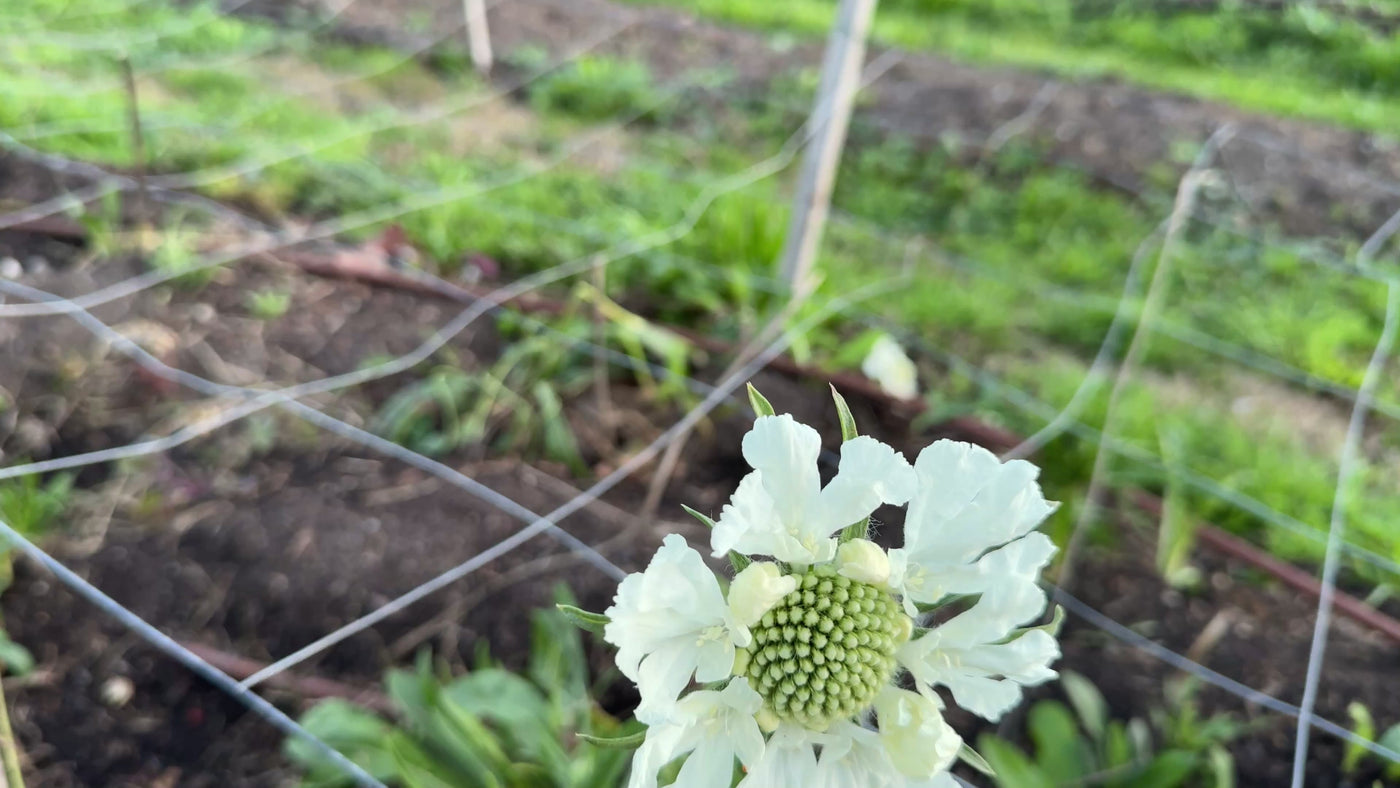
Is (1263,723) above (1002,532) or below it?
below

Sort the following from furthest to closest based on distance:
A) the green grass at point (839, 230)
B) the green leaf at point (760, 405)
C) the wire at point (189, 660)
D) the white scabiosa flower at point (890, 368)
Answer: the green grass at point (839, 230)
the white scabiosa flower at point (890, 368)
the wire at point (189, 660)
the green leaf at point (760, 405)

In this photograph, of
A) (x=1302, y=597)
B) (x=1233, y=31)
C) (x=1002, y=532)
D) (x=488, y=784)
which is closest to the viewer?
(x=1002, y=532)

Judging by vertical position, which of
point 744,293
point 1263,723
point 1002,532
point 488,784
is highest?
point 1002,532

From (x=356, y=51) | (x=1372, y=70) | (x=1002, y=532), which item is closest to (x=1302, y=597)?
(x=1002, y=532)

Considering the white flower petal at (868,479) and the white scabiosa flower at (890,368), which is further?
the white scabiosa flower at (890,368)

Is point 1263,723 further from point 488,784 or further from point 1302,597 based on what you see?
point 488,784

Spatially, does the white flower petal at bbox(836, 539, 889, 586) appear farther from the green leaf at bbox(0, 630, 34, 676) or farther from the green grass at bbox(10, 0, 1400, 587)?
the green leaf at bbox(0, 630, 34, 676)

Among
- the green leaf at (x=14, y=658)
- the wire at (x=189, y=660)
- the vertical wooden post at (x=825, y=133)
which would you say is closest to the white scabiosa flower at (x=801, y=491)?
the wire at (x=189, y=660)

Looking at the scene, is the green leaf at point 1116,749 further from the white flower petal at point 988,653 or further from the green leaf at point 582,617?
the green leaf at point 582,617
